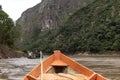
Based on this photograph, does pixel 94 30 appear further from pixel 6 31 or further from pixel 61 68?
pixel 61 68

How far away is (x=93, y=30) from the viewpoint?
157875 millimetres

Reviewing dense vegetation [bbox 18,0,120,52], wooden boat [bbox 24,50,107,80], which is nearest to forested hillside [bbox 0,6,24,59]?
dense vegetation [bbox 18,0,120,52]

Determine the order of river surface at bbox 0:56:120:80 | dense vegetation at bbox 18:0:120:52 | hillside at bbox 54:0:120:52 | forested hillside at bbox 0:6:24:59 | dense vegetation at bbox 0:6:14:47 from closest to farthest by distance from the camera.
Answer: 1. river surface at bbox 0:56:120:80
2. forested hillside at bbox 0:6:24:59
3. dense vegetation at bbox 0:6:14:47
4. hillside at bbox 54:0:120:52
5. dense vegetation at bbox 18:0:120:52

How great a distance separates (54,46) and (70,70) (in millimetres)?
155751

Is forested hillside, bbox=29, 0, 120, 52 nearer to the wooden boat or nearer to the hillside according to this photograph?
Result: the hillside

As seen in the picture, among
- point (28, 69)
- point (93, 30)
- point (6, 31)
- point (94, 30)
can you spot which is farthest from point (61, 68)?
point (93, 30)

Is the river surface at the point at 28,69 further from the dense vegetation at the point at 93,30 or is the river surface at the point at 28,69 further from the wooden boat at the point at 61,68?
the dense vegetation at the point at 93,30

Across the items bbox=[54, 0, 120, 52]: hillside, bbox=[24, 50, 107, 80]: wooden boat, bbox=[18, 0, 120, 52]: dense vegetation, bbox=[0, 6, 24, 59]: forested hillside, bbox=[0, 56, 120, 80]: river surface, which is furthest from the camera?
bbox=[18, 0, 120, 52]: dense vegetation

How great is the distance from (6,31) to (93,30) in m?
70.2

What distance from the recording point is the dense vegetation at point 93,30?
137 metres

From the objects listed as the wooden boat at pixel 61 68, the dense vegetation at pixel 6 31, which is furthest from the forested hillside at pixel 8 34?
the wooden boat at pixel 61 68

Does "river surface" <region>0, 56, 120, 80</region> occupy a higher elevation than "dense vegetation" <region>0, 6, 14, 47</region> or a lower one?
lower

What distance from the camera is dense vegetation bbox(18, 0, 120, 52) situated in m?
137

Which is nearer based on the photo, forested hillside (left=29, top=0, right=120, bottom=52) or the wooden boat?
the wooden boat
